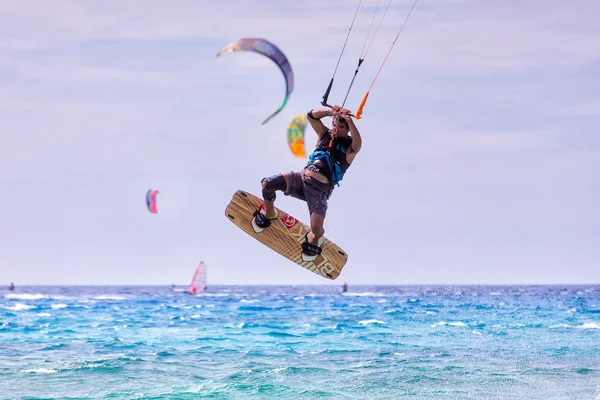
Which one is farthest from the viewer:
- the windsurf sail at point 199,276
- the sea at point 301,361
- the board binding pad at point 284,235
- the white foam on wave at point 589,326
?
the windsurf sail at point 199,276

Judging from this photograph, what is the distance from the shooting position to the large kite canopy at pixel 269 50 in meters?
12.3

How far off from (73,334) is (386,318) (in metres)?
15.2

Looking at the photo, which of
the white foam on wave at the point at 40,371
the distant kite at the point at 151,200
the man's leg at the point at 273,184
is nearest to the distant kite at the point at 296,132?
the white foam on wave at the point at 40,371

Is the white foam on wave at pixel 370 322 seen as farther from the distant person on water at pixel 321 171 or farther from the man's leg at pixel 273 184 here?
the man's leg at pixel 273 184

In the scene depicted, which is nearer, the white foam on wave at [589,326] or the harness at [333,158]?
the harness at [333,158]

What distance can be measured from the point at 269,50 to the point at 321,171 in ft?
7.81

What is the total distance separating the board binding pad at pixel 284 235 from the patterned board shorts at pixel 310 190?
56.5 inches

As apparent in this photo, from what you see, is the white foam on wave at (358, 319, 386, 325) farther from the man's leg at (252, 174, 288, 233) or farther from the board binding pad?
the man's leg at (252, 174, 288, 233)

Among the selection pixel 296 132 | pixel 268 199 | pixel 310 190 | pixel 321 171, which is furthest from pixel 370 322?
pixel 321 171

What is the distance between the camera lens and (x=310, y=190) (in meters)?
11.1

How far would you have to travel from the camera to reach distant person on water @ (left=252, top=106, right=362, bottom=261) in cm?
1074

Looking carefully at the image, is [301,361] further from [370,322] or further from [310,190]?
[370,322]

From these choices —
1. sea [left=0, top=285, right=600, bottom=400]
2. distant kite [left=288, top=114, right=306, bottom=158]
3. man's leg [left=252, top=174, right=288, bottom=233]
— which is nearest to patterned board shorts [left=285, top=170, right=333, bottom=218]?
man's leg [left=252, top=174, right=288, bottom=233]

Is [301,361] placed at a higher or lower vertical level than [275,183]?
lower
